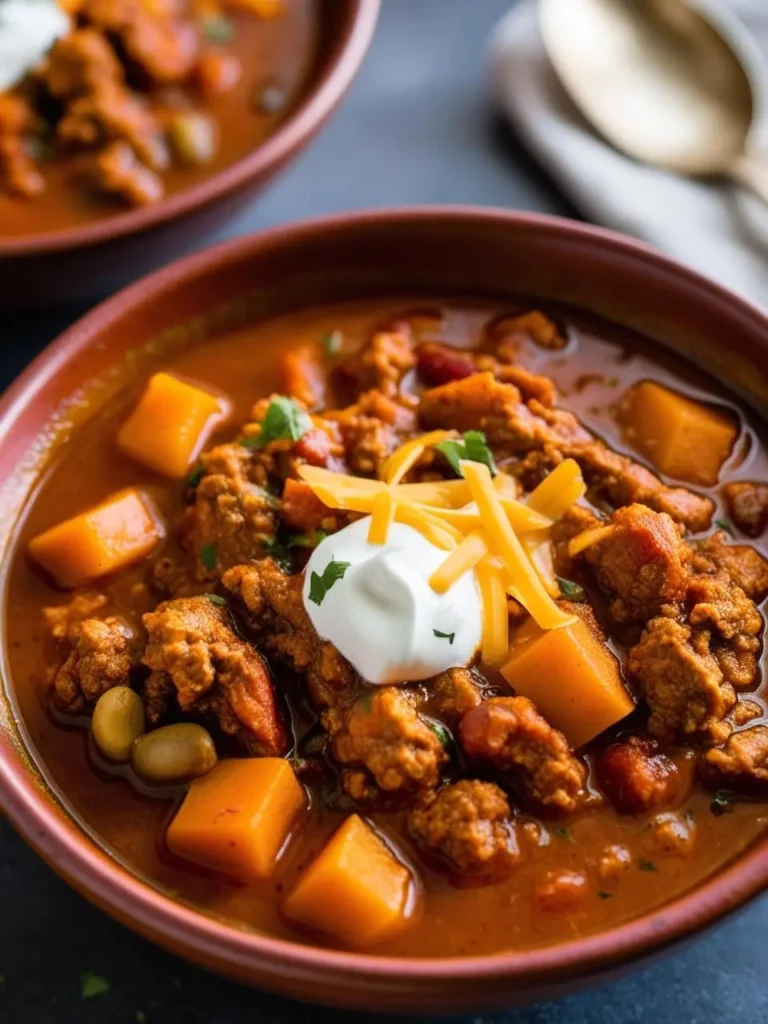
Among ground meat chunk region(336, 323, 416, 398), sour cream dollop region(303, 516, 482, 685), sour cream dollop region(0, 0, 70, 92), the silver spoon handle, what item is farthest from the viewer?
sour cream dollop region(0, 0, 70, 92)

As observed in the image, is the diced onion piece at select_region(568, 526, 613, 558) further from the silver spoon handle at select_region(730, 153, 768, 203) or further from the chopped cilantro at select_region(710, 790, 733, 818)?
the silver spoon handle at select_region(730, 153, 768, 203)

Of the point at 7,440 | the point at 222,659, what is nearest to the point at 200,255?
the point at 7,440

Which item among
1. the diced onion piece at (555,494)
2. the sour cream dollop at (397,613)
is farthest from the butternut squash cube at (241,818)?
the diced onion piece at (555,494)

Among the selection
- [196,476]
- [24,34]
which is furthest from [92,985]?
[24,34]

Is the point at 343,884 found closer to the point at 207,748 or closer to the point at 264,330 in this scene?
the point at 207,748

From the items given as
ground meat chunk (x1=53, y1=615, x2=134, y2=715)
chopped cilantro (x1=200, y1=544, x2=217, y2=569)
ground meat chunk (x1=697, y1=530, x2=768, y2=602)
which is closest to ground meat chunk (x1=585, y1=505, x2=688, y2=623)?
ground meat chunk (x1=697, y1=530, x2=768, y2=602)
